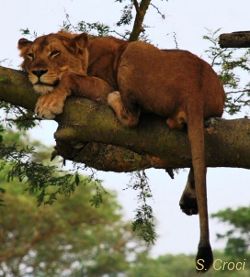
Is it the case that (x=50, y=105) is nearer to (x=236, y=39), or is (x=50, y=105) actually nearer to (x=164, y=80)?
(x=164, y=80)

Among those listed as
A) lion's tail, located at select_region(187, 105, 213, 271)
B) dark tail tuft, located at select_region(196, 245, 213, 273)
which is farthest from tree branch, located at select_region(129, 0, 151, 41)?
dark tail tuft, located at select_region(196, 245, 213, 273)

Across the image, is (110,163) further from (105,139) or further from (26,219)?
(26,219)

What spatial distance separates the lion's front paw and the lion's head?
1.26 ft

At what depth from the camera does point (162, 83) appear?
403cm

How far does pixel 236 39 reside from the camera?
3.91 m

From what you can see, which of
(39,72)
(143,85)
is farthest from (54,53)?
(143,85)

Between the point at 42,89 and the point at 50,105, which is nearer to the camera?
the point at 50,105

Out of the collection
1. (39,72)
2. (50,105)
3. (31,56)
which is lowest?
(50,105)

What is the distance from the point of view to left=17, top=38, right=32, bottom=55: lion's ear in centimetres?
504

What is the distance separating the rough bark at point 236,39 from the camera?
12.8 feet

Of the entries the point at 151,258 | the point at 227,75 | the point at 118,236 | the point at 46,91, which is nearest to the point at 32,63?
the point at 46,91

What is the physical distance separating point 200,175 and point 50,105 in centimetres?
97

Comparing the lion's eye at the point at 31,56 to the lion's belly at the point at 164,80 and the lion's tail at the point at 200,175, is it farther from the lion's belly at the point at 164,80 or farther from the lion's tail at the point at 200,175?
the lion's tail at the point at 200,175

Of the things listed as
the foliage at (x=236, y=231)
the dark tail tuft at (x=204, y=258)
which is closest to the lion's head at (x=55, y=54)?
the dark tail tuft at (x=204, y=258)
